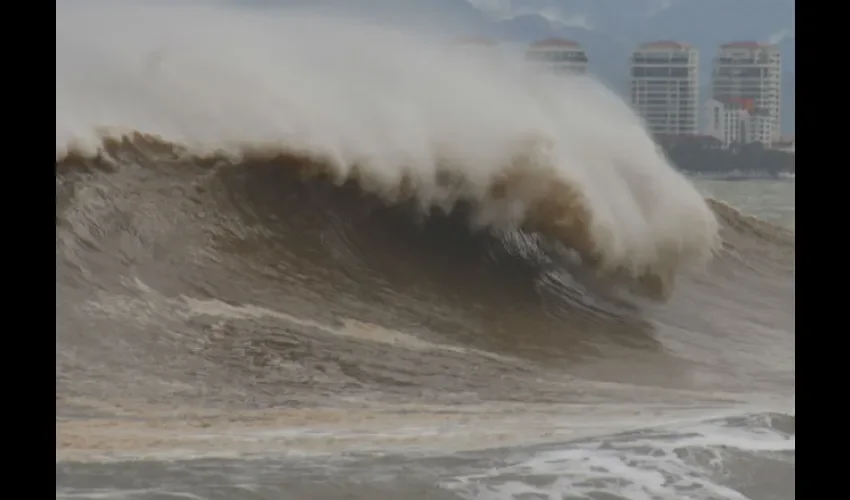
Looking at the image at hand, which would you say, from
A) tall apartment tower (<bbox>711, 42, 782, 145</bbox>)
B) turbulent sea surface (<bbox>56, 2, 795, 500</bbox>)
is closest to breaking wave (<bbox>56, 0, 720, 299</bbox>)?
turbulent sea surface (<bbox>56, 2, 795, 500</bbox>)

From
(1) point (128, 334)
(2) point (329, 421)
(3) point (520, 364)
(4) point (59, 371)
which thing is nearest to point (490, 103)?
(3) point (520, 364)

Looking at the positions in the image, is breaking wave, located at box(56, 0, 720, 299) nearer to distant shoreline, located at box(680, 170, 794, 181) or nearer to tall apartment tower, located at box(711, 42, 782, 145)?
distant shoreline, located at box(680, 170, 794, 181)

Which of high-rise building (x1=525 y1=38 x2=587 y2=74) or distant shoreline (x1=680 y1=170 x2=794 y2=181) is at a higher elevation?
high-rise building (x1=525 y1=38 x2=587 y2=74)

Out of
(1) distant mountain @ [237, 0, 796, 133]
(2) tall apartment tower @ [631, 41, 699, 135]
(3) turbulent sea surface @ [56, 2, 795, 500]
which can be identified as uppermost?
(1) distant mountain @ [237, 0, 796, 133]

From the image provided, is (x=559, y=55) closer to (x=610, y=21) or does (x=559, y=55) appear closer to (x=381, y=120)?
(x=610, y=21)

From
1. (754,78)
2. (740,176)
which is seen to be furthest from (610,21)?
(740,176)

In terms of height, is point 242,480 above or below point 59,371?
below

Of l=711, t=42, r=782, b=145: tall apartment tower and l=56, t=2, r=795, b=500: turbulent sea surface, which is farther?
l=711, t=42, r=782, b=145: tall apartment tower
